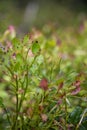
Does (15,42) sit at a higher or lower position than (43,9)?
lower

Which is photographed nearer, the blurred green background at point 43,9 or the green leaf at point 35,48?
the green leaf at point 35,48

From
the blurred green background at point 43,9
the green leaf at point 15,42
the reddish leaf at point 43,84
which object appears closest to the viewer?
the reddish leaf at point 43,84

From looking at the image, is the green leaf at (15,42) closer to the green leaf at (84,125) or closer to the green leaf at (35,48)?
the green leaf at (35,48)

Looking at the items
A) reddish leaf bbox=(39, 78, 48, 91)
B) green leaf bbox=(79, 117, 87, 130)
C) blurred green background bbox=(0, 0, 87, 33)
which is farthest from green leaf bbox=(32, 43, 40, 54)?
blurred green background bbox=(0, 0, 87, 33)

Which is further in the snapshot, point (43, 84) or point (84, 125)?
point (84, 125)

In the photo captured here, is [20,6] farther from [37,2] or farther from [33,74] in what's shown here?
[33,74]

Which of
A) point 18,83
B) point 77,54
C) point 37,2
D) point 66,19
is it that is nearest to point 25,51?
point 18,83

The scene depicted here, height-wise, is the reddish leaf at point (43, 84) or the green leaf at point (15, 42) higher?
the green leaf at point (15, 42)

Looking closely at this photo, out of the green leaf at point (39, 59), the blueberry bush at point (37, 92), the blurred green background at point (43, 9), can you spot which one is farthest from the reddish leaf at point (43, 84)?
the blurred green background at point (43, 9)

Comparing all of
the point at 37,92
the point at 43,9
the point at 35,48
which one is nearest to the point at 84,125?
the point at 37,92

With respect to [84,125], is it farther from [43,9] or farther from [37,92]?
[43,9]

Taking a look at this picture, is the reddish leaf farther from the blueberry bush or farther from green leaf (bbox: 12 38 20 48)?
green leaf (bbox: 12 38 20 48)
